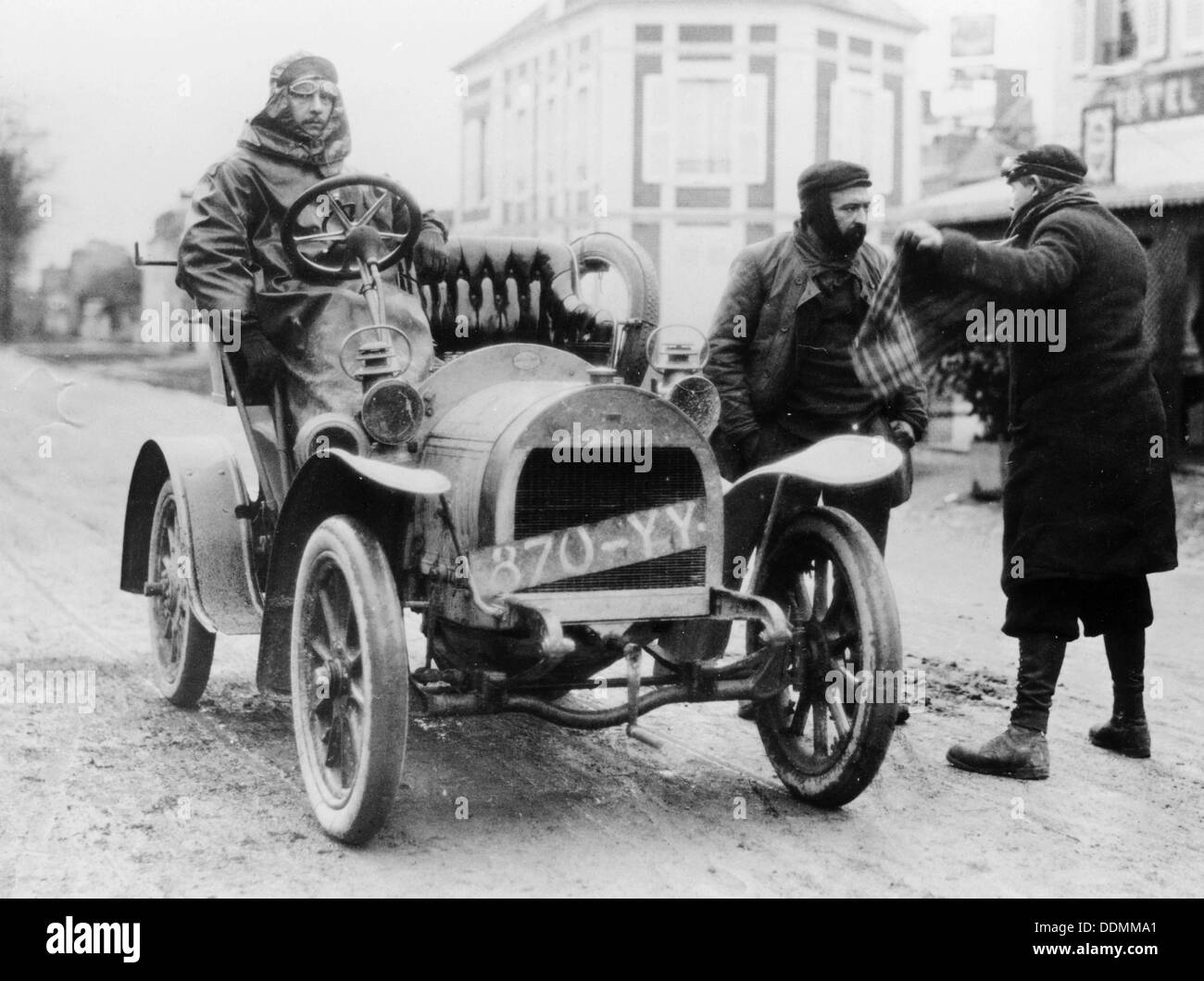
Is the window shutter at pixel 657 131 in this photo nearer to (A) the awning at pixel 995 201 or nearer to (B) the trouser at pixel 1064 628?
(A) the awning at pixel 995 201

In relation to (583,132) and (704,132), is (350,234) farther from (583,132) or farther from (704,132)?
(704,132)

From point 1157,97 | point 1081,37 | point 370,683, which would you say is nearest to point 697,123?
point 1081,37

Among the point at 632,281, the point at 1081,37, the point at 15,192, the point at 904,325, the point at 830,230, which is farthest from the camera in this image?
the point at 1081,37

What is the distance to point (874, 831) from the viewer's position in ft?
14.6

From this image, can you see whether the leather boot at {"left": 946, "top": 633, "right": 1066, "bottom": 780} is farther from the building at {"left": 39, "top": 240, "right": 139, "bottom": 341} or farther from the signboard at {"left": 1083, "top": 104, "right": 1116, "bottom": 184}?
the building at {"left": 39, "top": 240, "right": 139, "bottom": 341}

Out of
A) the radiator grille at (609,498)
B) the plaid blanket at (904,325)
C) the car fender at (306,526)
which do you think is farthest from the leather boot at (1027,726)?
the car fender at (306,526)

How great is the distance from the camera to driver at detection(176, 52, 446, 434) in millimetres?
5160

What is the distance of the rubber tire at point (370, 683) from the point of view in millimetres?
4027

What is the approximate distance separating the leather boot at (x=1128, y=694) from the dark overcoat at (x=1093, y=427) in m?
0.30

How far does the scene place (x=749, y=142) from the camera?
72.0ft

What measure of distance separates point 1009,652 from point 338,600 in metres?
3.94

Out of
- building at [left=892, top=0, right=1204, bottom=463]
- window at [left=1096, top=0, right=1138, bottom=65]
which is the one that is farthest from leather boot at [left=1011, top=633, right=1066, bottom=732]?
window at [left=1096, top=0, right=1138, bottom=65]

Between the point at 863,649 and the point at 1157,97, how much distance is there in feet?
35.2

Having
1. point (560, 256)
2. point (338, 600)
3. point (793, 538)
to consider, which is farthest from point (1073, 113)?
point (338, 600)
